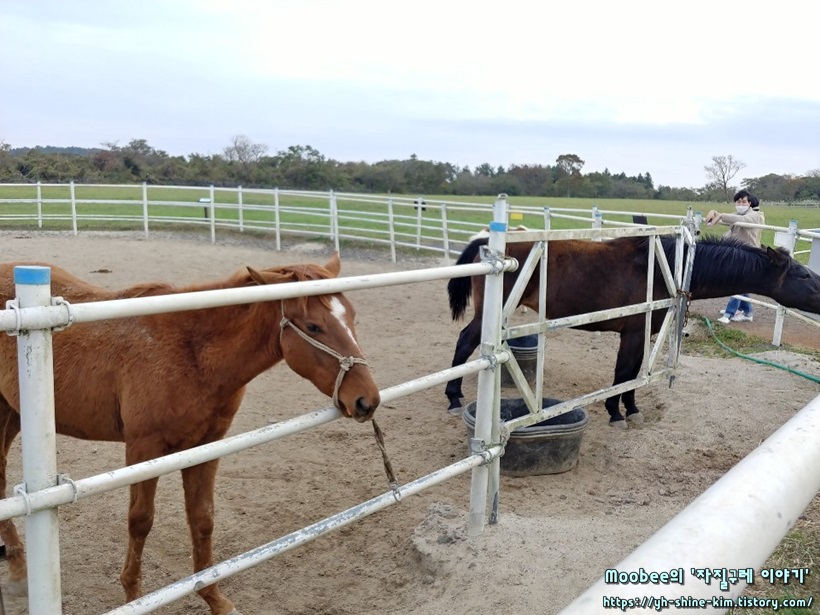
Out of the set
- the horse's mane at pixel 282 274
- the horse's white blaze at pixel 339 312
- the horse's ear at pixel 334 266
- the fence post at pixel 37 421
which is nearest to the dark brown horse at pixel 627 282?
the horse's ear at pixel 334 266

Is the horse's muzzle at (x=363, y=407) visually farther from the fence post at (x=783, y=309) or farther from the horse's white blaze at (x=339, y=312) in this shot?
the fence post at (x=783, y=309)

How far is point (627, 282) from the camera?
556cm

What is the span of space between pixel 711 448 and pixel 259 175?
3935cm

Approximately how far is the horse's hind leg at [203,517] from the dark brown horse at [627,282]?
117 inches

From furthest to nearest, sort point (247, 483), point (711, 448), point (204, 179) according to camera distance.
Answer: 1. point (204, 179)
2. point (711, 448)
3. point (247, 483)

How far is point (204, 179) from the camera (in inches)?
1507

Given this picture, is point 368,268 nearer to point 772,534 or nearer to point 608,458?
point 608,458

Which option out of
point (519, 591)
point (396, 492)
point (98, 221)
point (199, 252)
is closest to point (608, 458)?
point (519, 591)

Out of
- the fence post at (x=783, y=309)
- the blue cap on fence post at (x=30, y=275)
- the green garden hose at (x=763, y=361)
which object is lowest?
the green garden hose at (x=763, y=361)

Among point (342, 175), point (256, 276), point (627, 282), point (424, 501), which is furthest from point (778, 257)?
point (342, 175)

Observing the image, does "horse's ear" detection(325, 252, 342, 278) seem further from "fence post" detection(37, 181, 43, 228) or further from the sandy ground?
"fence post" detection(37, 181, 43, 228)

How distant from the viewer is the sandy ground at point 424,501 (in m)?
2.91

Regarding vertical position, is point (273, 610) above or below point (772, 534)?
below

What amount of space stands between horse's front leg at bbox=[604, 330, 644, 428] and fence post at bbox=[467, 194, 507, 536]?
2630 mm
